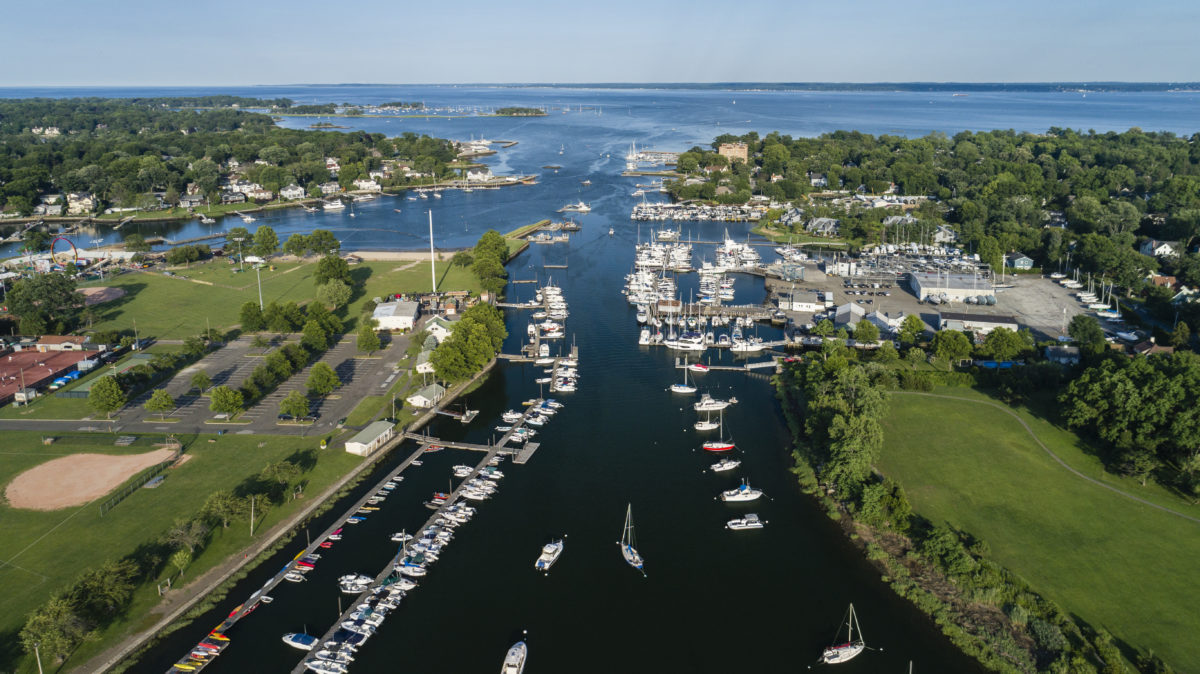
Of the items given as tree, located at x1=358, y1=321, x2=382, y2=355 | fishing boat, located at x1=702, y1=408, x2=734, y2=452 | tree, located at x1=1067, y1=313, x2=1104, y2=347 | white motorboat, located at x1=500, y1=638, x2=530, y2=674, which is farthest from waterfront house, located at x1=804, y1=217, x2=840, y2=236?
white motorboat, located at x1=500, y1=638, x2=530, y2=674

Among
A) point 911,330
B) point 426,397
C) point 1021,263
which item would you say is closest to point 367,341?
point 426,397

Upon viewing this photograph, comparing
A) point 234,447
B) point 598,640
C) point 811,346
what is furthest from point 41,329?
point 811,346

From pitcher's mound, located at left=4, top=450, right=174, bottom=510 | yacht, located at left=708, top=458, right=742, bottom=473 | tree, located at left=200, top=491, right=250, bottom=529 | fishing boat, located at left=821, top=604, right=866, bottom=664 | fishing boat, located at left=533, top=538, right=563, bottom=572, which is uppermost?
tree, located at left=200, top=491, right=250, bottom=529

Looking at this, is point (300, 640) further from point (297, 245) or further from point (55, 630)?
point (297, 245)

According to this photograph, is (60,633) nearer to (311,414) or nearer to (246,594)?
(246,594)

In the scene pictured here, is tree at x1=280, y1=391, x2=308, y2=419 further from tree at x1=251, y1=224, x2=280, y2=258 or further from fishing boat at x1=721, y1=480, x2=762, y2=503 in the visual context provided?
tree at x1=251, y1=224, x2=280, y2=258
